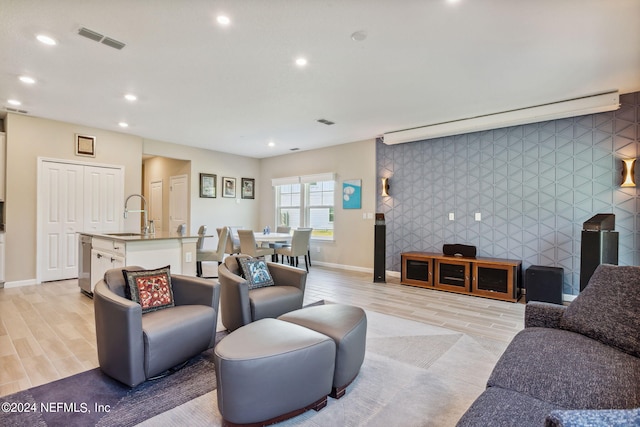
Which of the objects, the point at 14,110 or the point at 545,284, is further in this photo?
the point at 14,110

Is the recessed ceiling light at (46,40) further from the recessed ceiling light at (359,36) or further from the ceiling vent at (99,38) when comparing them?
the recessed ceiling light at (359,36)

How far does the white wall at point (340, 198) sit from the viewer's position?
645 centimetres

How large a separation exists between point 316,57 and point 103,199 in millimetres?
4960

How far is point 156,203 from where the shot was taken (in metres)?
8.52

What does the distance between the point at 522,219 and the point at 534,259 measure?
59 centimetres

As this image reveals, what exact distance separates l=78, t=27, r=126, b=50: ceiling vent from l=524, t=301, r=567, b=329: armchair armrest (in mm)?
3938

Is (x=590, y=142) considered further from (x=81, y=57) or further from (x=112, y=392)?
(x=81, y=57)

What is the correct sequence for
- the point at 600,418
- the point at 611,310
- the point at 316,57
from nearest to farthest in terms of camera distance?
the point at 600,418 → the point at 611,310 → the point at 316,57

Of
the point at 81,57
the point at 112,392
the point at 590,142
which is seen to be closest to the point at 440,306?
the point at 590,142

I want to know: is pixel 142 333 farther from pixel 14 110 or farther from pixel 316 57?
pixel 14 110

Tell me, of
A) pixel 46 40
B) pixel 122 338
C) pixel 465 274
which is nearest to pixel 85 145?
pixel 46 40

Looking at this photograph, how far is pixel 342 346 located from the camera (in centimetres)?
199

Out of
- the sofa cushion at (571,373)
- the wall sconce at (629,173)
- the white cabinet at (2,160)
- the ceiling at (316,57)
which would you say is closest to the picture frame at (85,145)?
the ceiling at (316,57)

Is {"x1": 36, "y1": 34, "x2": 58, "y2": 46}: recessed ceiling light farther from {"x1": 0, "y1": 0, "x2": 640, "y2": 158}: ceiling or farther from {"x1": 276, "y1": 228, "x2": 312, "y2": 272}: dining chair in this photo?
{"x1": 276, "y1": 228, "x2": 312, "y2": 272}: dining chair
